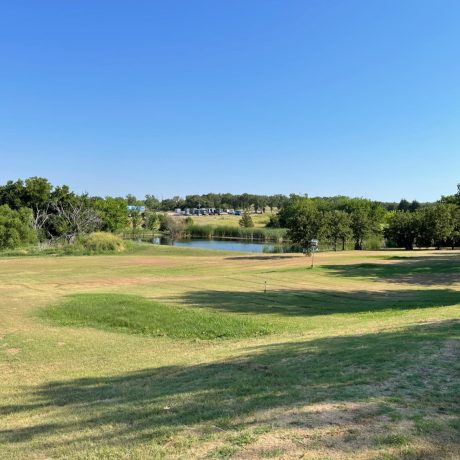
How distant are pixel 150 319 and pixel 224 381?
10.5 metres

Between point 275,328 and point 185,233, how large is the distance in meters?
112

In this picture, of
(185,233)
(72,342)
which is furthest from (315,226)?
(185,233)

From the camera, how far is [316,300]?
74.9 feet

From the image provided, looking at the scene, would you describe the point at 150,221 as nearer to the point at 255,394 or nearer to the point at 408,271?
the point at 408,271

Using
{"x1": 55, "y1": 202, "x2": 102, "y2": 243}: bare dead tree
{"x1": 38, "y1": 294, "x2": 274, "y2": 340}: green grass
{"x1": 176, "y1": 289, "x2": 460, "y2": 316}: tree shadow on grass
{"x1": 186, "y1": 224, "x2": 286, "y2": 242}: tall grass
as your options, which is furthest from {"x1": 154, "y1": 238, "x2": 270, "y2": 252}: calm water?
{"x1": 38, "y1": 294, "x2": 274, "y2": 340}: green grass

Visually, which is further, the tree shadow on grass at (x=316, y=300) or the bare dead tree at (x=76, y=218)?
the bare dead tree at (x=76, y=218)

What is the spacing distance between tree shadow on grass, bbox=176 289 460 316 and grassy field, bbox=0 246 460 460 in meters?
0.18

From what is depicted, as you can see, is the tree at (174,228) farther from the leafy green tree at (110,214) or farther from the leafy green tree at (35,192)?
the leafy green tree at (35,192)

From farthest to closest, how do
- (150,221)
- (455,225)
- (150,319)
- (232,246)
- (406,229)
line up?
1. (150,221)
2. (232,246)
3. (406,229)
4. (455,225)
5. (150,319)

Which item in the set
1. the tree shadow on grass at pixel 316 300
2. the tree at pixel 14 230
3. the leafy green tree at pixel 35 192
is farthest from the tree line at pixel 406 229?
the leafy green tree at pixel 35 192

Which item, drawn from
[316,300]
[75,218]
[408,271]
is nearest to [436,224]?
[408,271]

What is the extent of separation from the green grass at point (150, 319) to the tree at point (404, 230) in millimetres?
62009

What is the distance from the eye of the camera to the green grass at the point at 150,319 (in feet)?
52.2

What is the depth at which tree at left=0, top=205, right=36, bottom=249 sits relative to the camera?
2468 inches
